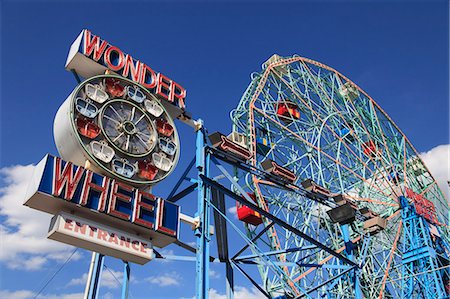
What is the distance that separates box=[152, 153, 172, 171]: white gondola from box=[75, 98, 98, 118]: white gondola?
225 centimetres

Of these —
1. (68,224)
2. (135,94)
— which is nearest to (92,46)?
(135,94)

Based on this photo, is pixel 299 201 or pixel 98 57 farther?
pixel 299 201

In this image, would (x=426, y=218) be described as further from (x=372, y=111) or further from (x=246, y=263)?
(x=246, y=263)

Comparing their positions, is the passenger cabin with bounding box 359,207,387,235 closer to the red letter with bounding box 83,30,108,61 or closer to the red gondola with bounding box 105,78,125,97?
the red gondola with bounding box 105,78,125,97

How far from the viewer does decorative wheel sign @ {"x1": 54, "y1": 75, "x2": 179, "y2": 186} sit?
41.5 feet

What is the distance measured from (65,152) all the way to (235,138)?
22.9 ft

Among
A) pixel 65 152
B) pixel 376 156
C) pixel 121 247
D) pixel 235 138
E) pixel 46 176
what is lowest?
pixel 121 247

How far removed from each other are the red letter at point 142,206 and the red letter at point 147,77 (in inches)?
161

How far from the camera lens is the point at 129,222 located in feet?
41.0

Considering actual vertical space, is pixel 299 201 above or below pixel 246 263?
above

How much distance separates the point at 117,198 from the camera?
41.2ft

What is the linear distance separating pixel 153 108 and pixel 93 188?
4098 millimetres

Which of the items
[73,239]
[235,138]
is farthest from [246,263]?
[73,239]

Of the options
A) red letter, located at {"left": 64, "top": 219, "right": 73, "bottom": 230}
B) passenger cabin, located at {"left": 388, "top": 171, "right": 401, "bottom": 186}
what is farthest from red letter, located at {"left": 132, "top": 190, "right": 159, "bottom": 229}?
passenger cabin, located at {"left": 388, "top": 171, "right": 401, "bottom": 186}
